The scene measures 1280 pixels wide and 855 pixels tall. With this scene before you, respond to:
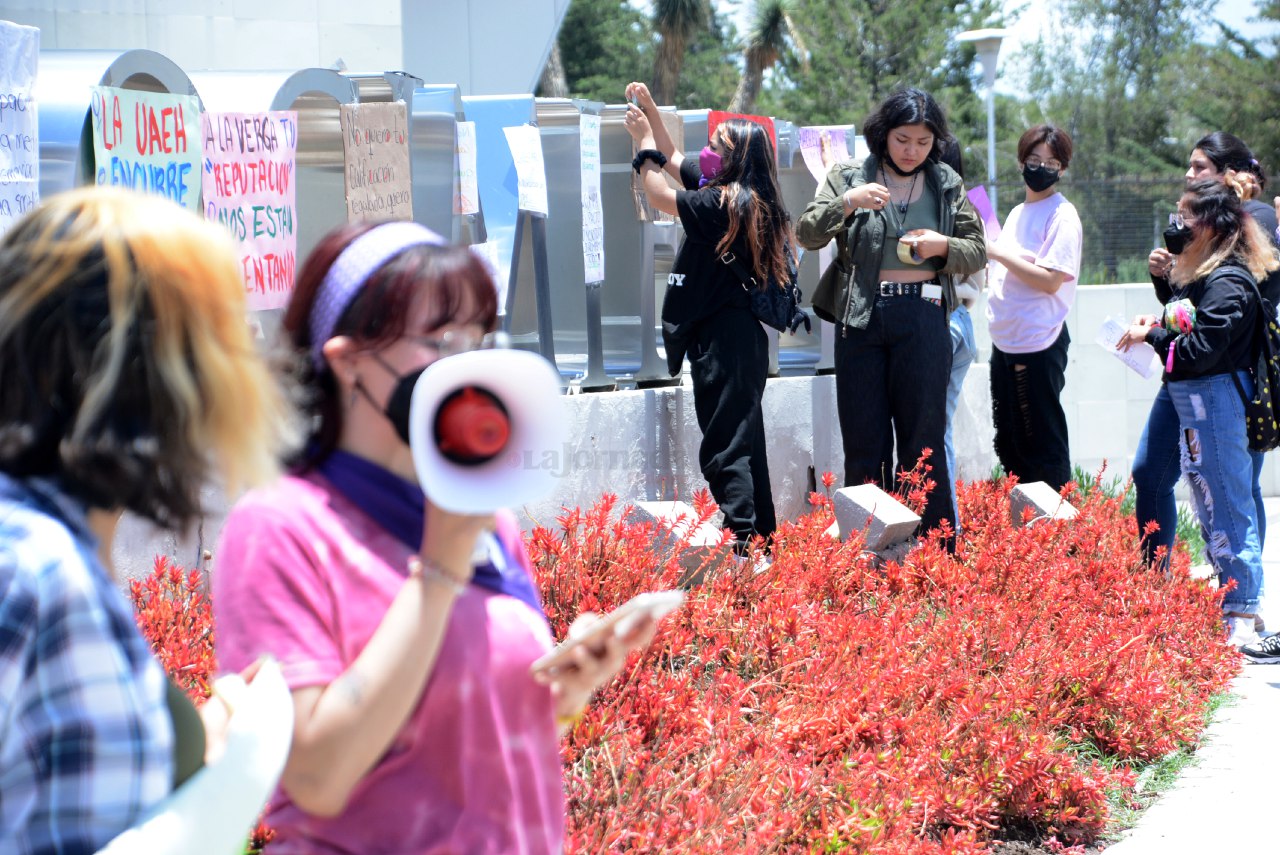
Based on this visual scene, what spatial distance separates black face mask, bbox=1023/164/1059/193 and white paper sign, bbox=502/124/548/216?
275 centimetres

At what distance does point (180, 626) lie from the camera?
3.71m

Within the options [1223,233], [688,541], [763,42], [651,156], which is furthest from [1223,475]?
[763,42]

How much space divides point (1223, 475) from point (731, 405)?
221 cm

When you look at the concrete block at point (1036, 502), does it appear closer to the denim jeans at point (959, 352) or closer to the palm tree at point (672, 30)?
the denim jeans at point (959, 352)

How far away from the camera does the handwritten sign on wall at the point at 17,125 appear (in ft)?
12.4

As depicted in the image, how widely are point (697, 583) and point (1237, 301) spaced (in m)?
2.74

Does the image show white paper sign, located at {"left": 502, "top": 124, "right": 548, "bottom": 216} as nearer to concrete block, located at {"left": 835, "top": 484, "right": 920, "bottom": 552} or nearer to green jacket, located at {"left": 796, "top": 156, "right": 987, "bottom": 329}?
green jacket, located at {"left": 796, "top": 156, "right": 987, "bottom": 329}

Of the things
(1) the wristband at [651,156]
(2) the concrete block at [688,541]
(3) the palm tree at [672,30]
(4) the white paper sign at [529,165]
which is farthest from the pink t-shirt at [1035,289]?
(3) the palm tree at [672,30]

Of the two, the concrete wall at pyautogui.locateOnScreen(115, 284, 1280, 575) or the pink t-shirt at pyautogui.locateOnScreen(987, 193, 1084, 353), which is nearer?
the concrete wall at pyautogui.locateOnScreen(115, 284, 1280, 575)

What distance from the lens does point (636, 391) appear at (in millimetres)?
6930

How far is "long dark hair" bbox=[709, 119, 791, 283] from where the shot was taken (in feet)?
19.6

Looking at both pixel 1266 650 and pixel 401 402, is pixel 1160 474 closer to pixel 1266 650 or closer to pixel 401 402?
pixel 1266 650

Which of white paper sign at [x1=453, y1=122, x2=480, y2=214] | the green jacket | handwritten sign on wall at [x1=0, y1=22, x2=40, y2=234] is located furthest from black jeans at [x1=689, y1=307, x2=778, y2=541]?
handwritten sign on wall at [x1=0, y1=22, x2=40, y2=234]

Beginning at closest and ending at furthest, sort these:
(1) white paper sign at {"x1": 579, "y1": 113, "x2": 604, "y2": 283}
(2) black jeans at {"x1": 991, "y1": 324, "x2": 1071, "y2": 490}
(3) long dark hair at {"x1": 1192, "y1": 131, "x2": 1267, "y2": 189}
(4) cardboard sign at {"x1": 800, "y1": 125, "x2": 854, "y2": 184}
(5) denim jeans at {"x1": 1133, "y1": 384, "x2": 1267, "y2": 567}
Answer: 1. (5) denim jeans at {"x1": 1133, "y1": 384, "x2": 1267, "y2": 567}
2. (1) white paper sign at {"x1": 579, "y1": 113, "x2": 604, "y2": 283}
3. (3) long dark hair at {"x1": 1192, "y1": 131, "x2": 1267, "y2": 189}
4. (2) black jeans at {"x1": 991, "y1": 324, "x2": 1071, "y2": 490}
5. (4) cardboard sign at {"x1": 800, "y1": 125, "x2": 854, "y2": 184}
